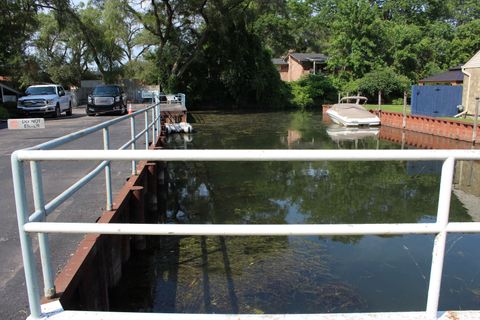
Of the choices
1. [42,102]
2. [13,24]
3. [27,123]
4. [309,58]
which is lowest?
[42,102]

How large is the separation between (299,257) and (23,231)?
590cm

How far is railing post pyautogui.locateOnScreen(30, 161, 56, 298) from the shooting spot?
271 cm

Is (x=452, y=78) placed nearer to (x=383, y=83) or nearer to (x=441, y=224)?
(x=383, y=83)

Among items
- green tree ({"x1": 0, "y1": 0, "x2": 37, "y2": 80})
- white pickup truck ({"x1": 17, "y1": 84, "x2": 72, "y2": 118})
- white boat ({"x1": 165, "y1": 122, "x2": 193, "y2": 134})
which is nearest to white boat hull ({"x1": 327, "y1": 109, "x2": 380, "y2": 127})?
white boat ({"x1": 165, "y1": 122, "x2": 193, "y2": 134})

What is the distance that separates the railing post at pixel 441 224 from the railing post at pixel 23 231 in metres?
2.25

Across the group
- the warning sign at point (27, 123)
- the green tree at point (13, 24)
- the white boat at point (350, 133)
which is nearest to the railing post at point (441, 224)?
the warning sign at point (27, 123)

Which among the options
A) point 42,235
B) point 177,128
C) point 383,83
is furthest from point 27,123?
point 383,83

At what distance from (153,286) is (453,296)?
14.2 ft

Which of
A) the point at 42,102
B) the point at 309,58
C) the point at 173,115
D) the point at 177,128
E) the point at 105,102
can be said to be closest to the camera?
the point at 42,102

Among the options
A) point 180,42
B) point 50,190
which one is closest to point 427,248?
point 50,190

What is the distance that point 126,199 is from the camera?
22.2 ft

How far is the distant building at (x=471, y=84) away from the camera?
87.1 feet

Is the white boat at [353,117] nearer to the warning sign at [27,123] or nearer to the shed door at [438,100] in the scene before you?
the shed door at [438,100]

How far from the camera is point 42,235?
2.87 meters
